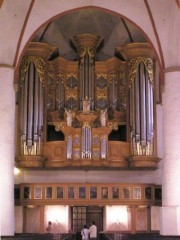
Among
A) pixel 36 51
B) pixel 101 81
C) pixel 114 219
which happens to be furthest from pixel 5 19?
pixel 114 219

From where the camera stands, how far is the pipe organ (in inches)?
909

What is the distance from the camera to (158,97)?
2412 cm

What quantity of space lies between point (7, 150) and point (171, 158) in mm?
5709

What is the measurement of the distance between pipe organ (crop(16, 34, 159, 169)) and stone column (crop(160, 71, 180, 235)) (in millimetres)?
3136

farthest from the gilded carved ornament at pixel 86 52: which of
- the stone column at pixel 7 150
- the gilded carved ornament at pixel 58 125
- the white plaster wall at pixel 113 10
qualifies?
the stone column at pixel 7 150

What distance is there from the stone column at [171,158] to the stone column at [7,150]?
5.28m

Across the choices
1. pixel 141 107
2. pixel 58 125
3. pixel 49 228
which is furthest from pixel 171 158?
pixel 49 228

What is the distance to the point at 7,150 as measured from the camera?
784 inches

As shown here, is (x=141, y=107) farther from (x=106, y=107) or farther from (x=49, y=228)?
(x=49, y=228)

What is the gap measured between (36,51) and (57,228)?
744cm

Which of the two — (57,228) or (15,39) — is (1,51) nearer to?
(15,39)

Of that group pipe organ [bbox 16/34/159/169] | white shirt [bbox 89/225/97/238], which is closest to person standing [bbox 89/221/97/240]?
white shirt [bbox 89/225/97/238]

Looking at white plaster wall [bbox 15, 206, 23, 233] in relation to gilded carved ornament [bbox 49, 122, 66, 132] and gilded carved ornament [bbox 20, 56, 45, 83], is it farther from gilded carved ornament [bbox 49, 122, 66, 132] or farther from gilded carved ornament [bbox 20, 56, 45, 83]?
gilded carved ornament [bbox 20, 56, 45, 83]

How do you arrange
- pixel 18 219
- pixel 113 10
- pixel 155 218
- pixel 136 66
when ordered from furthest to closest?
Result: pixel 136 66
pixel 155 218
pixel 18 219
pixel 113 10
